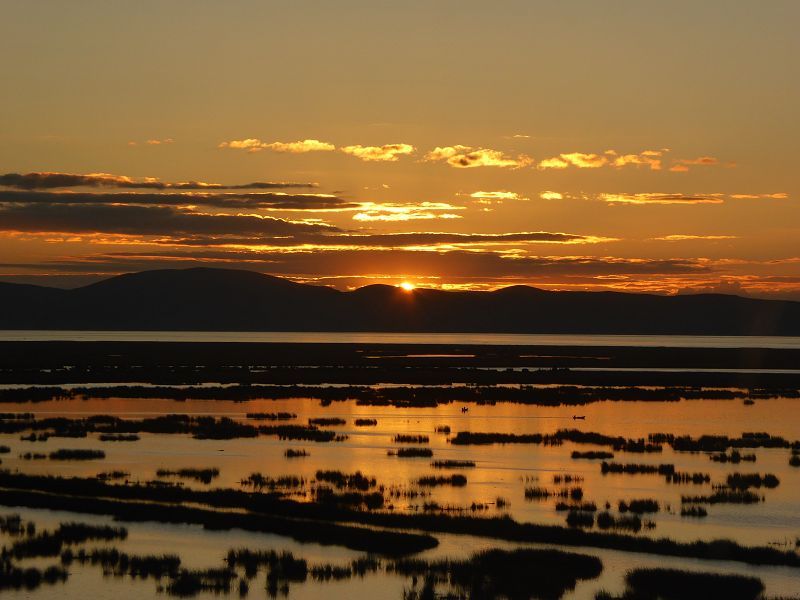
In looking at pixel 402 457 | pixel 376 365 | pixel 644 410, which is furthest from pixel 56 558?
pixel 376 365

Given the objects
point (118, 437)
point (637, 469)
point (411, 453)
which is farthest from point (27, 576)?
point (118, 437)

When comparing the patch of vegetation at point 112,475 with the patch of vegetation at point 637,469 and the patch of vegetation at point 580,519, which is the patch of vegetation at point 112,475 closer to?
the patch of vegetation at point 580,519

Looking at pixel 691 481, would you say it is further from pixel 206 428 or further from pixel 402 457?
pixel 206 428

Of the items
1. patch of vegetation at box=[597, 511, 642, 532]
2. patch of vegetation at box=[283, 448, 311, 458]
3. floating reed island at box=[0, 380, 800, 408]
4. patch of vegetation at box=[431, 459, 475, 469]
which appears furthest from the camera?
floating reed island at box=[0, 380, 800, 408]

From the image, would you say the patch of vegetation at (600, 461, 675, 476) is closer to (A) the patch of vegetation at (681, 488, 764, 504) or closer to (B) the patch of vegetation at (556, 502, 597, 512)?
(A) the patch of vegetation at (681, 488, 764, 504)

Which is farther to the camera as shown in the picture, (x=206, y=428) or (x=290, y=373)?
(x=290, y=373)

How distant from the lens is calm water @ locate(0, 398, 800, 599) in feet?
84.4

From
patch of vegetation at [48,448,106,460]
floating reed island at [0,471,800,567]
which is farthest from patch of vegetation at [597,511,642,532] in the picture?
patch of vegetation at [48,448,106,460]

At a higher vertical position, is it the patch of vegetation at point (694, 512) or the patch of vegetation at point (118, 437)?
the patch of vegetation at point (694, 512)

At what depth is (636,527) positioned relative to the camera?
98.7 feet

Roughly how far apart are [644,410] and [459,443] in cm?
2276

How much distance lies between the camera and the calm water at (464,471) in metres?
25.7

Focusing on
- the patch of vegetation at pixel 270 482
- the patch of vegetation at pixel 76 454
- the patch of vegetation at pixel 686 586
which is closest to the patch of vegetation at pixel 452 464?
the patch of vegetation at pixel 270 482

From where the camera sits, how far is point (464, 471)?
4019 cm
